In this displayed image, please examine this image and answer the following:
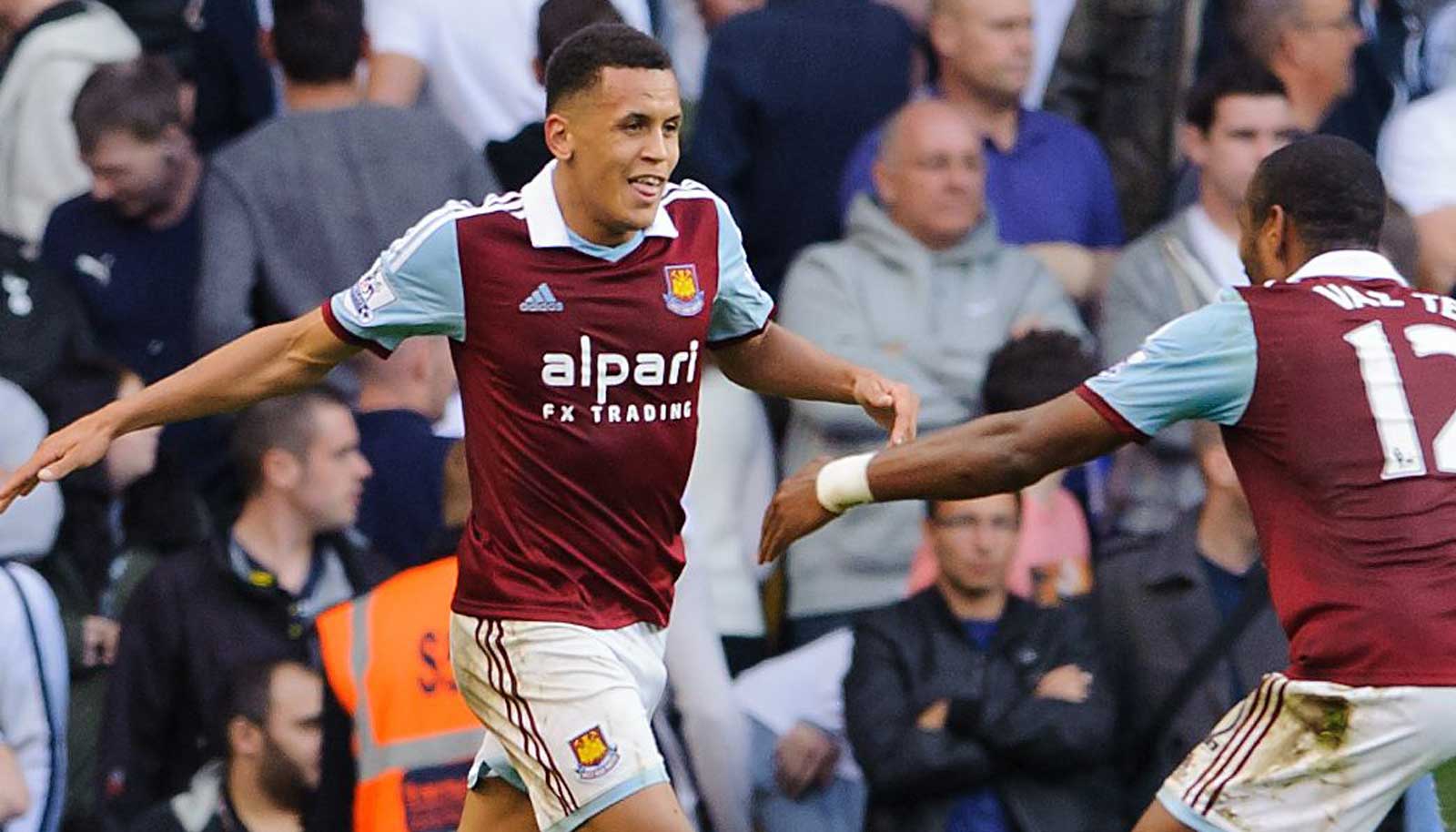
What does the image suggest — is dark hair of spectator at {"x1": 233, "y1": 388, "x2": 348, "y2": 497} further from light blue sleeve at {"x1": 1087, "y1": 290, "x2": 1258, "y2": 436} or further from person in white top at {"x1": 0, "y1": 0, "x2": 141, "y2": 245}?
light blue sleeve at {"x1": 1087, "y1": 290, "x2": 1258, "y2": 436}

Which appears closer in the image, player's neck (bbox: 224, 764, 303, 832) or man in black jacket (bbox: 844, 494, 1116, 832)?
player's neck (bbox: 224, 764, 303, 832)

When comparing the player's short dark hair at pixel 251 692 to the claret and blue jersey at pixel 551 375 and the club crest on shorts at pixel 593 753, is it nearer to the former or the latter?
the claret and blue jersey at pixel 551 375

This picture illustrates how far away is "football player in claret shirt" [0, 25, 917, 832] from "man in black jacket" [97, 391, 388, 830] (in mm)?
2141

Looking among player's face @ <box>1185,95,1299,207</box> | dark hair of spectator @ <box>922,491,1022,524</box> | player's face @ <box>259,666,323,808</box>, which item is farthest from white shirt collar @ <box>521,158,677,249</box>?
player's face @ <box>1185,95,1299,207</box>

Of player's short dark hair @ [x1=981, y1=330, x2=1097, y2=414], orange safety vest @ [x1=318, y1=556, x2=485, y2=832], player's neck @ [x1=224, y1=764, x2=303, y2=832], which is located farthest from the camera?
player's short dark hair @ [x1=981, y1=330, x2=1097, y2=414]

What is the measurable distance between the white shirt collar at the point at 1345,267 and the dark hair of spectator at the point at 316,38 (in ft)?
14.1

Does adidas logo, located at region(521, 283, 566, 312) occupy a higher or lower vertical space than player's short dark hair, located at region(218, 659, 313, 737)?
higher

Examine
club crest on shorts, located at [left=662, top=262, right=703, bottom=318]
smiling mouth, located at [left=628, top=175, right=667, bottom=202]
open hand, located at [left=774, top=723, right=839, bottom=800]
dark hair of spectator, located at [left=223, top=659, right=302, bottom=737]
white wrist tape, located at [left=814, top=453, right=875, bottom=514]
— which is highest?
smiling mouth, located at [left=628, top=175, right=667, bottom=202]

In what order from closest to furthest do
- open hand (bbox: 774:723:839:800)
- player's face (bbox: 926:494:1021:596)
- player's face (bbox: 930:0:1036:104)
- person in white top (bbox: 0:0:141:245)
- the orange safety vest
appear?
the orange safety vest → player's face (bbox: 926:494:1021:596) → open hand (bbox: 774:723:839:800) → player's face (bbox: 930:0:1036:104) → person in white top (bbox: 0:0:141:245)

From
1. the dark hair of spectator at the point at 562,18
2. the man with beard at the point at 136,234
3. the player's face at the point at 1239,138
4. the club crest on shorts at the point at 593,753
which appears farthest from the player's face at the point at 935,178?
the club crest on shorts at the point at 593,753

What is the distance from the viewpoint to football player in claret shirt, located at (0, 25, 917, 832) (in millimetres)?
7613

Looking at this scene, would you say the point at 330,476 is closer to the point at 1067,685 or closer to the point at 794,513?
the point at 1067,685

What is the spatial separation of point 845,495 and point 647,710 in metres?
0.72

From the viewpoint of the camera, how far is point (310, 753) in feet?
31.2
